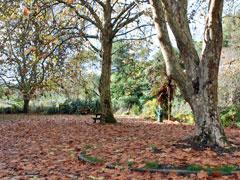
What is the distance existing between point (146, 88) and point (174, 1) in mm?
21988

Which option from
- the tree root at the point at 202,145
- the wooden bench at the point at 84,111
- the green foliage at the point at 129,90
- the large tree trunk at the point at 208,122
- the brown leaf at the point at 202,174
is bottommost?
the brown leaf at the point at 202,174

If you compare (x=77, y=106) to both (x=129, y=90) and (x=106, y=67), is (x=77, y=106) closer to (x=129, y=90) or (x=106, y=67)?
(x=129, y=90)

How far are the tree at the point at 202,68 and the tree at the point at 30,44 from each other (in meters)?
3.51

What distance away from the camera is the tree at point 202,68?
9.88 metres

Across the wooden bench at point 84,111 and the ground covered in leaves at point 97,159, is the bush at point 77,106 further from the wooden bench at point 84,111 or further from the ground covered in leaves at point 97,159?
the ground covered in leaves at point 97,159

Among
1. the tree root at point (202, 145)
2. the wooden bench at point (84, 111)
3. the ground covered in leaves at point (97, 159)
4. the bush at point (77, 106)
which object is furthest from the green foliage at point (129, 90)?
the tree root at point (202, 145)

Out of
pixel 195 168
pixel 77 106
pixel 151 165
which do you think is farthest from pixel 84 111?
pixel 195 168

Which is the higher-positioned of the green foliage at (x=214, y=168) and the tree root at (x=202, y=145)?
the tree root at (x=202, y=145)

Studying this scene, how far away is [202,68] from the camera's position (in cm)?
1008

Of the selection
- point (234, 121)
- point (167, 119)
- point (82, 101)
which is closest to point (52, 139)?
point (234, 121)

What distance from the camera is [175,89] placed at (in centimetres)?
2453

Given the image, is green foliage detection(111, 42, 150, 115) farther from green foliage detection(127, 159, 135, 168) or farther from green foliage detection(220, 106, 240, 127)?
green foliage detection(127, 159, 135, 168)

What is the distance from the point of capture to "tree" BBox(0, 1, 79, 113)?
14922mm

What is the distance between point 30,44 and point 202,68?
8.44 metres
